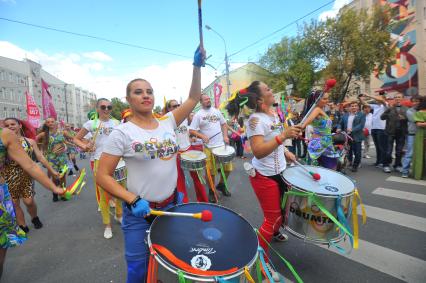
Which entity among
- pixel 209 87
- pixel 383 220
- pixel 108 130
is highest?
pixel 209 87

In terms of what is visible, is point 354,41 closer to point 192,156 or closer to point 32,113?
point 192,156

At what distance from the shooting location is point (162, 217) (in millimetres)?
1598

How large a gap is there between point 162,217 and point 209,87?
5126cm

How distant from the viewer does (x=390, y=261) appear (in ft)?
9.10

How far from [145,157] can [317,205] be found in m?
1.48


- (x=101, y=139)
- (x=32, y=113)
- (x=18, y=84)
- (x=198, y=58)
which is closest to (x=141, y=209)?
(x=198, y=58)

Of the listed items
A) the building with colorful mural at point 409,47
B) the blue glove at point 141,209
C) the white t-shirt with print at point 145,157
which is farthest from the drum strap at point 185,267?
the building with colorful mural at point 409,47

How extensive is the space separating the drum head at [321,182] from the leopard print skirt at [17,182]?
3.87 m

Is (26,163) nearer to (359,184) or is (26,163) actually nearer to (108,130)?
(108,130)

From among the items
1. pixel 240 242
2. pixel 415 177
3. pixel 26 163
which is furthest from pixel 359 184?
pixel 26 163

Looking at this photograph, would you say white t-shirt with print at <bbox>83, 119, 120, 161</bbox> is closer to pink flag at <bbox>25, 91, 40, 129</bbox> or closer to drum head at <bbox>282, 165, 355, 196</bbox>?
drum head at <bbox>282, 165, 355, 196</bbox>

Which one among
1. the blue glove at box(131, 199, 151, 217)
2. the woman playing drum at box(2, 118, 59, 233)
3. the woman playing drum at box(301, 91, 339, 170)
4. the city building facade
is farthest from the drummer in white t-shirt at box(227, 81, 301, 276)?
the city building facade

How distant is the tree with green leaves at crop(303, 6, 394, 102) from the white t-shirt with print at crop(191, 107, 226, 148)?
64.0 ft

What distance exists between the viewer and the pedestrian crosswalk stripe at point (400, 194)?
463 centimetres
